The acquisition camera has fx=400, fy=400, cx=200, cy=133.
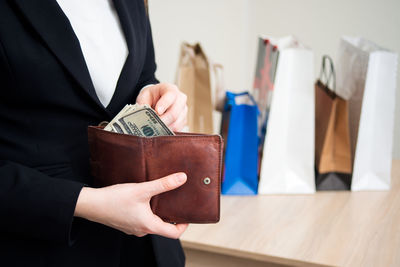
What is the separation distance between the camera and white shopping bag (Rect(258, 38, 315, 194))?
4.42 feet

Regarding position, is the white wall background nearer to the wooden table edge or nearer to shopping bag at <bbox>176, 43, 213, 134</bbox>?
shopping bag at <bbox>176, 43, 213, 134</bbox>

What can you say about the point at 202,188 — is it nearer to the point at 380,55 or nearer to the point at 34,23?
the point at 34,23

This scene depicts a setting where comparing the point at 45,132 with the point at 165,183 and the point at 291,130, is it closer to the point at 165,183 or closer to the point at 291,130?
the point at 165,183

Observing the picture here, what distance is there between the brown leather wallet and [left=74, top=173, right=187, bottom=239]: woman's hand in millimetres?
38

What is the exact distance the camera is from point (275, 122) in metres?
1.37

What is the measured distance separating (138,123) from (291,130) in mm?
798

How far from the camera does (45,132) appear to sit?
66cm

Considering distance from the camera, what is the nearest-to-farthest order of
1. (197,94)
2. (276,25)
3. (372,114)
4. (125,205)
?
(125,205) < (372,114) < (197,94) < (276,25)

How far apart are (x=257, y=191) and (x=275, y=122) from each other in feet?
0.82

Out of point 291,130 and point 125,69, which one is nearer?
point 125,69

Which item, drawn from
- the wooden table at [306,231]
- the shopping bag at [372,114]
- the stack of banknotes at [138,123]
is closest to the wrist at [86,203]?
the stack of banknotes at [138,123]

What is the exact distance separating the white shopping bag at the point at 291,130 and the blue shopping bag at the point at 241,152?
38 millimetres

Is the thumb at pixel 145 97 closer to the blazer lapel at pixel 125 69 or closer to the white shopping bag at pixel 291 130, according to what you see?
the blazer lapel at pixel 125 69

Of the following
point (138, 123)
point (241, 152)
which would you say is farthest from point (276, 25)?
point (138, 123)
